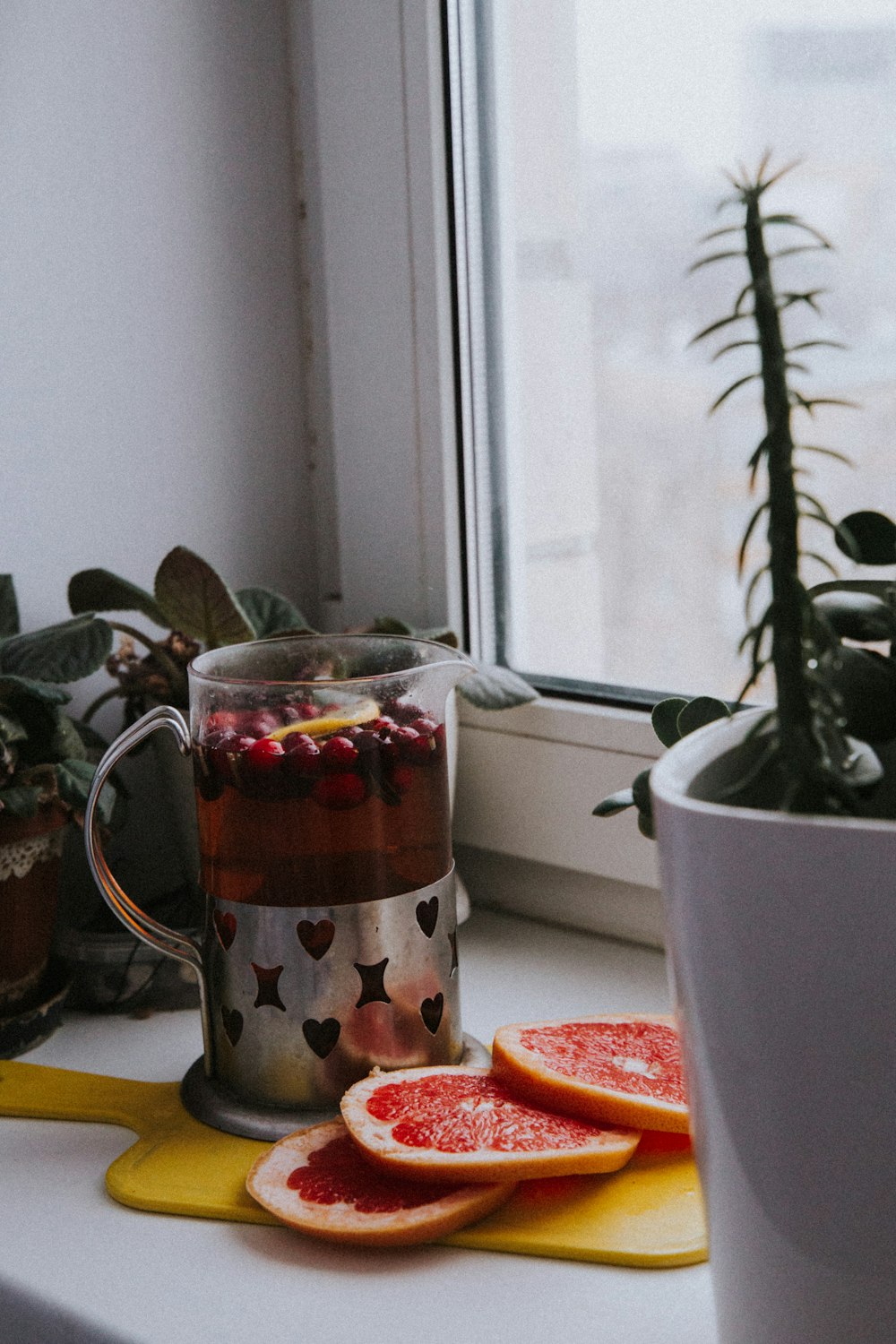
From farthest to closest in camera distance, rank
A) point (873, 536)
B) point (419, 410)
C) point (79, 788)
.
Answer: point (419, 410) → point (79, 788) → point (873, 536)

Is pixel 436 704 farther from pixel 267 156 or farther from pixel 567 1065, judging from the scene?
pixel 267 156

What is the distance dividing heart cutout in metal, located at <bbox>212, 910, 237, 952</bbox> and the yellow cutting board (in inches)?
3.2

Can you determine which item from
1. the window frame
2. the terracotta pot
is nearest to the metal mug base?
the terracotta pot

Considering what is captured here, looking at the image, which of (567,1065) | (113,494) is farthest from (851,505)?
(113,494)

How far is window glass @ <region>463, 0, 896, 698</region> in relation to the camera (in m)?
0.69

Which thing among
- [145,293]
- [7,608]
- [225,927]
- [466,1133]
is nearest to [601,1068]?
[466,1133]

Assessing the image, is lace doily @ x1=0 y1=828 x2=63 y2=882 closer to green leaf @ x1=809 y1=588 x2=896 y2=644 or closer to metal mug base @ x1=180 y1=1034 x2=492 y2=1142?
metal mug base @ x1=180 y1=1034 x2=492 y2=1142

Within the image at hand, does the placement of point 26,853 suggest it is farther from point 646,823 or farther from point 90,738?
point 646,823

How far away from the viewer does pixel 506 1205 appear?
517 millimetres

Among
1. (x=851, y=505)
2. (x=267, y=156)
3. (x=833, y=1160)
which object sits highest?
(x=267, y=156)

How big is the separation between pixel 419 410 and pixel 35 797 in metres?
0.38

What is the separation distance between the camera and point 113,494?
0.83m

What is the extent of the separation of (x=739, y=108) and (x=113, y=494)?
0.43m

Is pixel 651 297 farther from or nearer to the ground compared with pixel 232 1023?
farther from the ground
